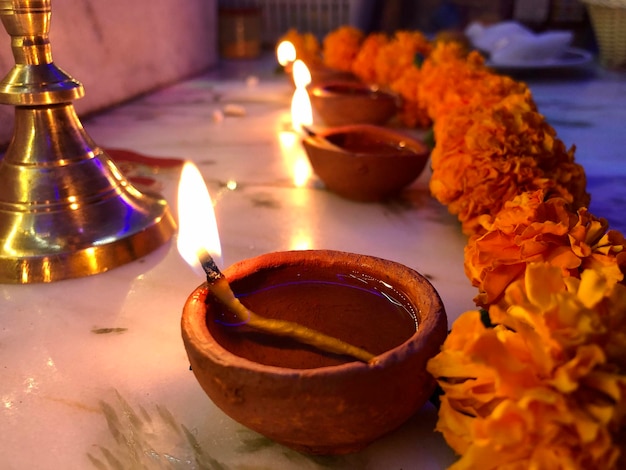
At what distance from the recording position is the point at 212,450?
298mm

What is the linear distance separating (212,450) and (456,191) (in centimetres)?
31

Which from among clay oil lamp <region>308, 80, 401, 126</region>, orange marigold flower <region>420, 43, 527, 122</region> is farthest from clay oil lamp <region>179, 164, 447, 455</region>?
clay oil lamp <region>308, 80, 401, 126</region>

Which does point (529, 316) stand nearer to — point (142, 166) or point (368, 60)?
point (142, 166)

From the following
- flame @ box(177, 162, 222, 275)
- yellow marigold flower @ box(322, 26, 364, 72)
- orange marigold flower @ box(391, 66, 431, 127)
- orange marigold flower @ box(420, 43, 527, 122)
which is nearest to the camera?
flame @ box(177, 162, 222, 275)

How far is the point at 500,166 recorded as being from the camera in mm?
473

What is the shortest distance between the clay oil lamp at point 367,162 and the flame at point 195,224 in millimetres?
207

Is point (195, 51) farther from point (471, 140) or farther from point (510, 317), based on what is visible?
point (510, 317)

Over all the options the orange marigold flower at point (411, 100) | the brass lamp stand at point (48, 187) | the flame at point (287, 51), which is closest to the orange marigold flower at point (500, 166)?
the brass lamp stand at point (48, 187)

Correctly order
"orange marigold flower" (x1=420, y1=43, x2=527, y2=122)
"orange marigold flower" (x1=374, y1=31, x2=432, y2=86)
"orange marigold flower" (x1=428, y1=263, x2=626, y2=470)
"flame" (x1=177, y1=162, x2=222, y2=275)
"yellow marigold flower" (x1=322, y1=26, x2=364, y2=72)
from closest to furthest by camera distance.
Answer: "orange marigold flower" (x1=428, y1=263, x2=626, y2=470) < "flame" (x1=177, y1=162, x2=222, y2=275) < "orange marigold flower" (x1=420, y1=43, x2=527, y2=122) < "orange marigold flower" (x1=374, y1=31, x2=432, y2=86) < "yellow marigold flower" (x1=322, y1=26, x2=364, y2=72)

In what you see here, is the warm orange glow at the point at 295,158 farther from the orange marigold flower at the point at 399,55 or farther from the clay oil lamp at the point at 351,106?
the orange marigold flower at the point at 399,55

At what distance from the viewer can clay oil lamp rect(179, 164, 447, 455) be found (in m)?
0.25

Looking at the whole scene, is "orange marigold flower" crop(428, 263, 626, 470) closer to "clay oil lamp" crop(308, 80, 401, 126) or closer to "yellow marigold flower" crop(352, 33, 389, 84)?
"clay oil lamp" crop(308, 80, 401, 126)

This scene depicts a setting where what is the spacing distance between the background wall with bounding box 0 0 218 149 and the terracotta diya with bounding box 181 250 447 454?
539 mm

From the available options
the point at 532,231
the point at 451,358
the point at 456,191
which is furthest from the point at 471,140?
the point at 451,358
